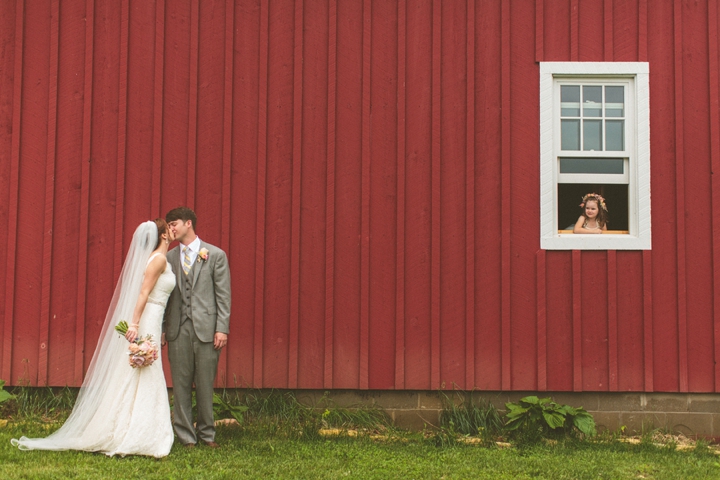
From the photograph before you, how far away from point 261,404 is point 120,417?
1584mm

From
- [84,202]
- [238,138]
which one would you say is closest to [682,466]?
[238,138]

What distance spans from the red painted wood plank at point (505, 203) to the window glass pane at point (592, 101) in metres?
0.78

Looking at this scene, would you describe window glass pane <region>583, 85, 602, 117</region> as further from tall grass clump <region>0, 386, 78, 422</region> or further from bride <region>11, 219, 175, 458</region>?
tall grass clump <region>0, 386, 78, 422</region>

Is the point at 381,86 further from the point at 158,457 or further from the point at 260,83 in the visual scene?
the point at 158,457

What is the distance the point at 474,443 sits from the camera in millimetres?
6258

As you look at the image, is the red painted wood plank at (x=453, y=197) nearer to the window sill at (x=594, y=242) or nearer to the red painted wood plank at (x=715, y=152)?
the window sill at (x=594, y=242)

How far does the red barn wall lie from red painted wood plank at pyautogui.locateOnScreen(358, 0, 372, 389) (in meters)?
0.02

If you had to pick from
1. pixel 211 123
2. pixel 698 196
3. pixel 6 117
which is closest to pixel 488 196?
pixel 698 196

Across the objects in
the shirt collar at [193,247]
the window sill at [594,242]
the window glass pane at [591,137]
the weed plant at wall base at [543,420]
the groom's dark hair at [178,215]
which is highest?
the window glass pane at [591,137]

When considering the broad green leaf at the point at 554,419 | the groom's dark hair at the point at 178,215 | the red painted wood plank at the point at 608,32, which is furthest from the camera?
the red painted wood plank at the point at 608,32

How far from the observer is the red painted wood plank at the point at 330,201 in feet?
22.2

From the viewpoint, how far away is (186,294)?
18.9 ft

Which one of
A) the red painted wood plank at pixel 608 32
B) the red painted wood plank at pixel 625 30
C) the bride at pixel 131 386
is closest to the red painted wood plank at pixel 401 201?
the red painted wood plank at pixel 608 32

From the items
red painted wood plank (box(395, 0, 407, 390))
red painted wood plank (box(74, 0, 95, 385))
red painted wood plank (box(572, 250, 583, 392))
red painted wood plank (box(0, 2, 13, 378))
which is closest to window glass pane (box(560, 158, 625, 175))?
red painted wood plank (box(572, 250, 583, 392))
